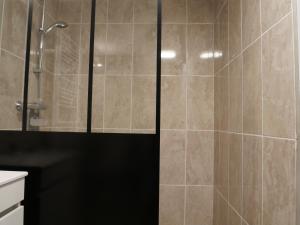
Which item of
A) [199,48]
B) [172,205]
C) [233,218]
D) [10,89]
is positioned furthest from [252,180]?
[10,89]

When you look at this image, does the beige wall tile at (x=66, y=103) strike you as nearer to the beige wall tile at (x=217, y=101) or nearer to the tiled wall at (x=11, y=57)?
the tiled wall at (x=11, y=57)

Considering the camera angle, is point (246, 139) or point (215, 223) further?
point (215, 223)

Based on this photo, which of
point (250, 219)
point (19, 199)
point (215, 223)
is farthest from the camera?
point (215, 223)

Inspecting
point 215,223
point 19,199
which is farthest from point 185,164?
point 19,199

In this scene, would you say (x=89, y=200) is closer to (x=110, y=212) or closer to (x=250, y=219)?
(x=110, y=212)

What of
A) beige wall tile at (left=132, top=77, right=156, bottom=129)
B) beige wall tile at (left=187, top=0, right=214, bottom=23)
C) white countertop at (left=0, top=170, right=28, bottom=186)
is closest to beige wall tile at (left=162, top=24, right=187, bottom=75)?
beige wall tile at (left=187, top=0, right=214, bottom=23)

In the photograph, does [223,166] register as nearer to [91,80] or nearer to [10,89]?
[91,80]

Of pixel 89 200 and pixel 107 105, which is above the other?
pixel 107 105

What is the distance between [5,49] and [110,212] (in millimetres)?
978

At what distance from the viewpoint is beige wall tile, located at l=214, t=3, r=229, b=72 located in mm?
1536

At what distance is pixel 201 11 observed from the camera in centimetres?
186

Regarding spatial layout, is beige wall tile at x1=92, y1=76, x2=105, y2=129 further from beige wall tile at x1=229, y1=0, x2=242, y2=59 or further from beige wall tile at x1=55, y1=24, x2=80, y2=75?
beige wall tile at x1=229, y1=0, x2=242, y2=59

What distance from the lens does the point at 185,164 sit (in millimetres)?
1791

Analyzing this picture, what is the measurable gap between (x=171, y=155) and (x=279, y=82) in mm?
1102
